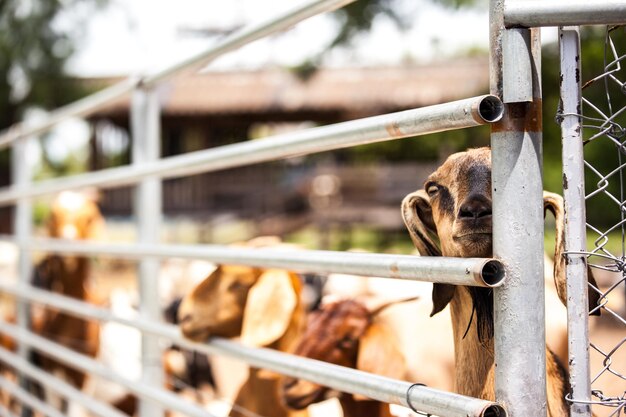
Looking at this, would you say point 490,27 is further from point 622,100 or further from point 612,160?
point 612,160

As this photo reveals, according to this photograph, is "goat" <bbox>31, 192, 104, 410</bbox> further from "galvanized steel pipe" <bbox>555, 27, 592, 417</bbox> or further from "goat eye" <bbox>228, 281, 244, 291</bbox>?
"galvanized steel pipe" <bbox>555, 27, 592, 417</bbox>

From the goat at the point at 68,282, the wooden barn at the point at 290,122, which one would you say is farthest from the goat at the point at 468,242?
the wooden barn at the point at 290,122

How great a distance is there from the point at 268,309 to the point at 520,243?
1673 mm

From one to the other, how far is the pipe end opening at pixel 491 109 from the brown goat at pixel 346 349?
1.34 meters

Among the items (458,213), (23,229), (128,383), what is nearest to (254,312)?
(128,383)

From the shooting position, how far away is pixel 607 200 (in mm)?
6133

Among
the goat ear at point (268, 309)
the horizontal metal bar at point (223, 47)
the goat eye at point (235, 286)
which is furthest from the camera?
the goat eye at point (235, 286)

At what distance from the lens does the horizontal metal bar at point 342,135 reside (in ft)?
4.47

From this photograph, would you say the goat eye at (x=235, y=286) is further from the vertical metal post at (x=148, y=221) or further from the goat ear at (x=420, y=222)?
the goat ear at (x=420, y=222)

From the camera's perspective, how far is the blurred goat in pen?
8.98ft

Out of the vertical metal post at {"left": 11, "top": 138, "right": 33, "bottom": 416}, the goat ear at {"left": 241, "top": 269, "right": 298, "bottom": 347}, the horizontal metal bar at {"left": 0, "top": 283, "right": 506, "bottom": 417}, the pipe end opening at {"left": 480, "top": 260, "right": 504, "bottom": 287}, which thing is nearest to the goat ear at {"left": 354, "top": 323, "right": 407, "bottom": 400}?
the goat ear at {"left": 241, "top": 269, "right": 298, "bottom": 347}

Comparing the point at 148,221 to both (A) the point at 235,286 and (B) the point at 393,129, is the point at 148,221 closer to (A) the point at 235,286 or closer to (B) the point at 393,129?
(A) the point at 235,286

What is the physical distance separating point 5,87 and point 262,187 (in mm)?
5072

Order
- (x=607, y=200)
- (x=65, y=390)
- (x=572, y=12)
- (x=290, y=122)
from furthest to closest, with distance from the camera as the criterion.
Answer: (x=290, y=122), (x=607, y=200), (x=65, y=390), (x=572, y=12)
